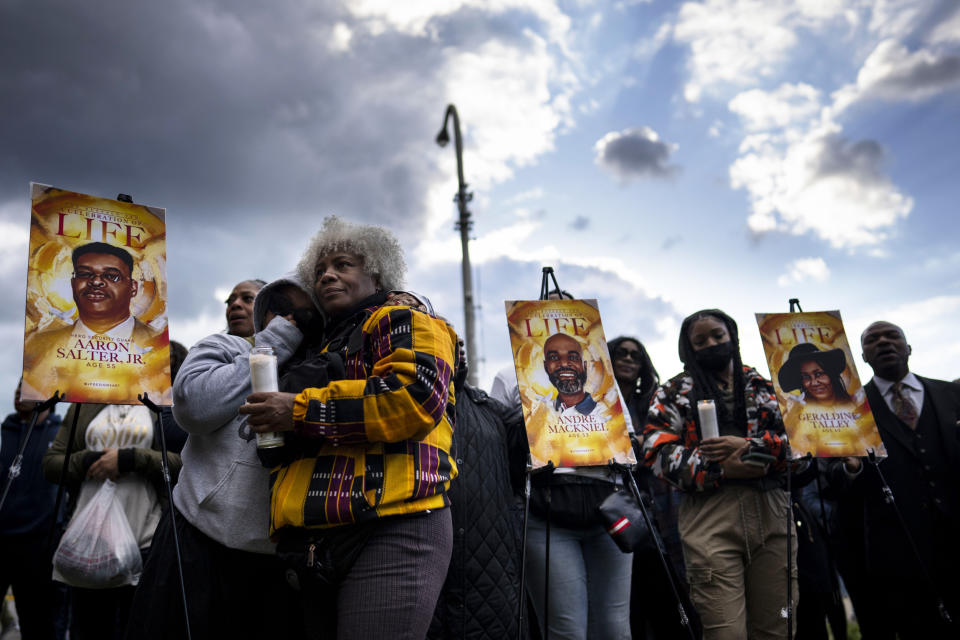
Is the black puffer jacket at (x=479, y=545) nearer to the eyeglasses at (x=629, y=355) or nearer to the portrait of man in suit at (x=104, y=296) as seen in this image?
the portrait of man in suit at (x=104, y=296)

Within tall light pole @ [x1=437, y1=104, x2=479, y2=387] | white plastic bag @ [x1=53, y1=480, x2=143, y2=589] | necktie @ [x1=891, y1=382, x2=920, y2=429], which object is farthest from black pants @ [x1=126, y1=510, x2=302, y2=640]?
tall light pole @ [x1=437, y1=104, x2=479, y2=387]

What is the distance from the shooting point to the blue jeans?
9.98 feet

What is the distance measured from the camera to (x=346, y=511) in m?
1.69

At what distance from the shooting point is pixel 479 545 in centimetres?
262

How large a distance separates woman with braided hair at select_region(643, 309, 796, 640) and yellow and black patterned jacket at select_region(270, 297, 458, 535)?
5.99ft

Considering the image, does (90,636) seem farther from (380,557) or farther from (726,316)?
(726,316)

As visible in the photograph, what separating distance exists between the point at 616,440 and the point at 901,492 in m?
2.11

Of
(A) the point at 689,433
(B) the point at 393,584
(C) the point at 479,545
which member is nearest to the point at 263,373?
(B) the point at 393,584

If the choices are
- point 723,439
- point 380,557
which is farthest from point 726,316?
point 380,557

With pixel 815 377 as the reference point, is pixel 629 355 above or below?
above

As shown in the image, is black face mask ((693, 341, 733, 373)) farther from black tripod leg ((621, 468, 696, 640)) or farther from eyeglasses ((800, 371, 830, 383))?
black tripod leg ((621, 468, 696, 640))

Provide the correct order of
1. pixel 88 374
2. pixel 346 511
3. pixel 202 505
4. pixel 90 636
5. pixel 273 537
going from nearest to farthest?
pixel 346 511, pixel 273 537, pixel 202 505, pixel 88 374, pixel 90 636

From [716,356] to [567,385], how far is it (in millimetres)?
835

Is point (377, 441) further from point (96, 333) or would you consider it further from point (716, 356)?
point (716, 356)
